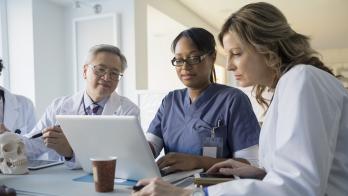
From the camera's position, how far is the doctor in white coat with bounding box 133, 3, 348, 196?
72 centimetres

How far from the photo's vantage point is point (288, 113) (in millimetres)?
757

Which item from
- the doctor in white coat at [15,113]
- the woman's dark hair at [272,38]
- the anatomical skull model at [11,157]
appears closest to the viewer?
the woman's dark hair at [272,38]

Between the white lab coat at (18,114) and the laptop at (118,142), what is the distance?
123cm

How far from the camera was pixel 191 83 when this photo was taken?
1554 mm

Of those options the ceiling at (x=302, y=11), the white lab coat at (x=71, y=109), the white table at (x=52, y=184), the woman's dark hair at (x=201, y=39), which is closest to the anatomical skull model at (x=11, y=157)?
the white table at (x=52, y=184)

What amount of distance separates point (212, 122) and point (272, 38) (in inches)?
22.7

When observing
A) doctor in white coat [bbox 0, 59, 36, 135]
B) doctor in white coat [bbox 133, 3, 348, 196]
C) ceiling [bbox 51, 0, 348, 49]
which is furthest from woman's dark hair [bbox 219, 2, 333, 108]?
ceiling [bbox 51, 0, 348, 49]

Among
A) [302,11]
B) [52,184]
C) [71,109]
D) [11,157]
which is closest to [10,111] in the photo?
[71,109]

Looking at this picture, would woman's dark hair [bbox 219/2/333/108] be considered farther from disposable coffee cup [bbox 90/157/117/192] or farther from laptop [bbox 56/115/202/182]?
disposable coffee cup [bbox 90/157/117/192]

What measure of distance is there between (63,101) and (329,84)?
58.1 inches

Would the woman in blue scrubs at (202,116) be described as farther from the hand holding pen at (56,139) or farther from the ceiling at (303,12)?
the ceiling at (303,12)

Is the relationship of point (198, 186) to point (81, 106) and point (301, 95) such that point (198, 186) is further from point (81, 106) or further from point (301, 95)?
point (81, 106)

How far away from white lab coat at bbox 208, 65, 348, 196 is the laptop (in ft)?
1.11

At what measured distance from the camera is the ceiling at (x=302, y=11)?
476 cm
